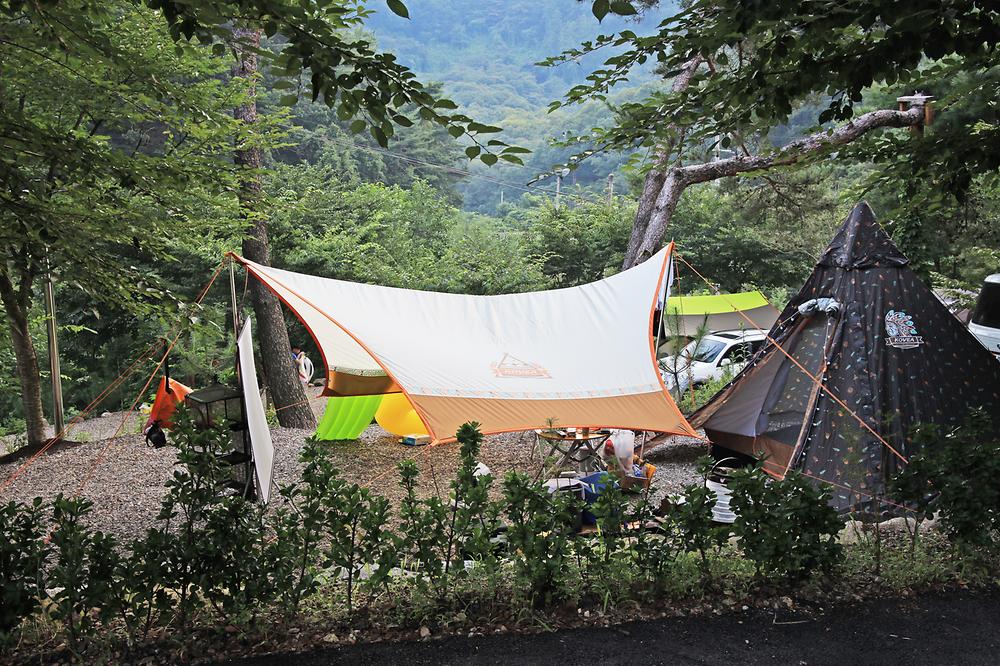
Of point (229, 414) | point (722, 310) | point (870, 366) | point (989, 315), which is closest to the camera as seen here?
point (229, 414)

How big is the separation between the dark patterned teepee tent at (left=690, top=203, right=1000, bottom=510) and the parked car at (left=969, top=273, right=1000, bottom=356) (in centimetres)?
471

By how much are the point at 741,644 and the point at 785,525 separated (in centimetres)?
62

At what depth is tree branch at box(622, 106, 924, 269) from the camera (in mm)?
8492

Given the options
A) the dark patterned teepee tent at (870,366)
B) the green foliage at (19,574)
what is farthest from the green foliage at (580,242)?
the green foliage at (19,574)

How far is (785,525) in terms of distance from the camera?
3.51 metres

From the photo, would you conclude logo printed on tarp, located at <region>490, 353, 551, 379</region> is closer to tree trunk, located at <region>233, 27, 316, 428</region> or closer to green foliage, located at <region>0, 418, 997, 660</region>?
green foliage, located at <region>0, 418, 997, 660</region>

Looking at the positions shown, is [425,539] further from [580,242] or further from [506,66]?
[506,66]

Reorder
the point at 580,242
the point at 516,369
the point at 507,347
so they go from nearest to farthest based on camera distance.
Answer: the point at 516,369, the point at 507,347, the point at 580,242

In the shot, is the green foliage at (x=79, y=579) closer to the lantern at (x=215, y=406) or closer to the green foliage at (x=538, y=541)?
the green foliage at (x=538, y=541)

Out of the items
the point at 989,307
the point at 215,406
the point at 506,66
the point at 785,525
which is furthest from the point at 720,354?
the point at 506,66

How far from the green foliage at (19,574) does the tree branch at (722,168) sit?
6610 mm

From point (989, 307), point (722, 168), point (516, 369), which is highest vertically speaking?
point (722, 168)

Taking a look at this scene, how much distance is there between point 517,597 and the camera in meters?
3.37

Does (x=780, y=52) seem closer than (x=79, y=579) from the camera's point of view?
No
